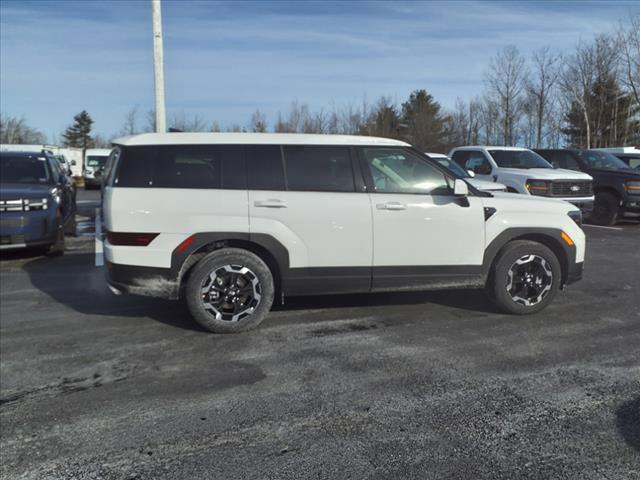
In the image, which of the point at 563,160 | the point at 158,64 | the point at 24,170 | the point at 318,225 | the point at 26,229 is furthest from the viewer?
the point at 563,160

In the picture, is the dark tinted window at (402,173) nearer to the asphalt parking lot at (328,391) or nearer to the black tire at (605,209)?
the asphalt parking lot at (328,391)

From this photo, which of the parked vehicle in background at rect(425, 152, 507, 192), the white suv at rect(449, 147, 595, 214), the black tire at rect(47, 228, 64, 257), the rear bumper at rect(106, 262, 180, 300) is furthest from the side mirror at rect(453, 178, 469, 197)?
the black tire at rect(47, 228, 64, 257)

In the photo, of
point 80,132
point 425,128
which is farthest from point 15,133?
point 425,128

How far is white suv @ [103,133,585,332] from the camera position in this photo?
495cm

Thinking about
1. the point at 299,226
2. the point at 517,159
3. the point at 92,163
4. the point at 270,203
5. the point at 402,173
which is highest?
the point at 92,163

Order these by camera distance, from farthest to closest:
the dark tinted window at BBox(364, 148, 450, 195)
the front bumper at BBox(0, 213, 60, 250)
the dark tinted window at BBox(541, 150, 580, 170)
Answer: the dark tinted window at BBox(541, 150, 580, 170) < the front bumper at BBox(0, 213, 60, 250) < the dark tinted window at BBox(364, 148, 450, 195)

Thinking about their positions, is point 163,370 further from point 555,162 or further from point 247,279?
point 555,162

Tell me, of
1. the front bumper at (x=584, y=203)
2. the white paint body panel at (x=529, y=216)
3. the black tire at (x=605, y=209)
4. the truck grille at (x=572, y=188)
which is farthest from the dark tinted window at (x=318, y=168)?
the black tire at (x=605, y=209)

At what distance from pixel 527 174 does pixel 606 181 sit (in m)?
3.21

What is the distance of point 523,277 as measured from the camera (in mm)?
5621

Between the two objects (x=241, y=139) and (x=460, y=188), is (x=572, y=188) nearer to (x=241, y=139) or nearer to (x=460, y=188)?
(x=460, y=188)

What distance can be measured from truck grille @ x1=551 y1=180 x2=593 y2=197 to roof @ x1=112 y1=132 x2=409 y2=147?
7.42m

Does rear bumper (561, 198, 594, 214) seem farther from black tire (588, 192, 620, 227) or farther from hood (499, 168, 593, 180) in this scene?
black tire (588, 192, 620, 227)

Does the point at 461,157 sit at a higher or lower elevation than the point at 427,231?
higher
